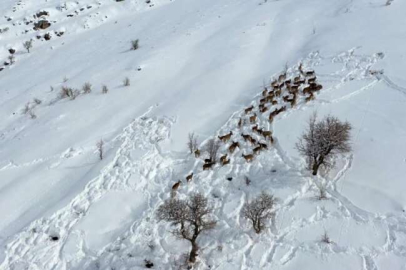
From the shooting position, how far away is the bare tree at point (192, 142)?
1023cm

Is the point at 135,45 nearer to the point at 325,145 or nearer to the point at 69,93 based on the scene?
the point at 69,93

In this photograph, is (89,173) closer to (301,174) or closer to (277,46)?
(301,174)

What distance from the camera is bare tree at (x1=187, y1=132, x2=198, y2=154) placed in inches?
403

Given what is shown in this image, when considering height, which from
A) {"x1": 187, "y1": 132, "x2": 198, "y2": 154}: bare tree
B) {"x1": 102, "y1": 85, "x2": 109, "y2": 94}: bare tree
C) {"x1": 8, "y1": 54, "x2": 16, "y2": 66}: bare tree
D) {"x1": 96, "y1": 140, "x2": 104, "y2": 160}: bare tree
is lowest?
{"x1": 187, "y1": 132, "x2": 198, "y2": 154}: bare tree

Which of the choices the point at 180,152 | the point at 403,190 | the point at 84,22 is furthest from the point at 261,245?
the point at 84,22

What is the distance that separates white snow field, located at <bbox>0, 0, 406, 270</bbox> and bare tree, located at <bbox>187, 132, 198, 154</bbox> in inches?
8.4

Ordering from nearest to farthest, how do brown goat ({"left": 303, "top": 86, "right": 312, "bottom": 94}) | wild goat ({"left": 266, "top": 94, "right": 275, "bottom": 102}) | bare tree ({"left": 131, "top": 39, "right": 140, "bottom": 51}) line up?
brown goat ({"left": 303, "top": 86, "right": 312, "bottom": 94}) → wild goat ({"left": 266, "top": 94, "right": 275, "bottom": 102}) → bare tree ({"left": 131, "top": 39, "right": 140, "bottom": 51})

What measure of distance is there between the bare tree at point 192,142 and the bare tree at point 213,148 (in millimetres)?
404

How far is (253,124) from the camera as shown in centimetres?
1098

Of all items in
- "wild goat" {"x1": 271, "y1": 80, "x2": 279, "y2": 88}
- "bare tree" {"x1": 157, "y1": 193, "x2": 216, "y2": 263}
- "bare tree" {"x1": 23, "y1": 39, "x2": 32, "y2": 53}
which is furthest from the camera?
"bare tree" {"x1": 23, "y1": 39, "x2": 32, "y2": 53}

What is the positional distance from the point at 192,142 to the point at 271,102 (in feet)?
10.6

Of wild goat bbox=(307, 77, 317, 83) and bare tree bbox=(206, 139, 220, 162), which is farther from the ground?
wild goat bbox=(307, 77, 317, 83)

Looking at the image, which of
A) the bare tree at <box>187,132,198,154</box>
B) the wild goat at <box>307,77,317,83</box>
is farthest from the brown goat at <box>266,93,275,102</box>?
the bare tree at <box>187,132,198,154</box>

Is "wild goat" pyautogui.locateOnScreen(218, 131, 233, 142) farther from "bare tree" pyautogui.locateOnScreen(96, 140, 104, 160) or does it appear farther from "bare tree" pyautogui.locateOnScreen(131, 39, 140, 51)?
"bare tree" pyautogui.locateOnScreen(131, 39, 140, 51)
